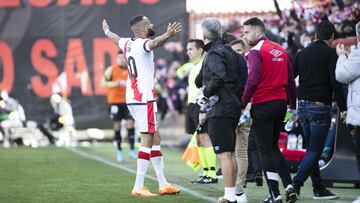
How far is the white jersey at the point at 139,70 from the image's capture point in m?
13.2

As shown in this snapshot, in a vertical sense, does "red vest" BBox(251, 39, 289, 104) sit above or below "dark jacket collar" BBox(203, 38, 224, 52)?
below

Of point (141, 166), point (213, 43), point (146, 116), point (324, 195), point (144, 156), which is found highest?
point (213, 43)

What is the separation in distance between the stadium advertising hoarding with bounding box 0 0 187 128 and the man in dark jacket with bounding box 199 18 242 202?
1495 centimetres

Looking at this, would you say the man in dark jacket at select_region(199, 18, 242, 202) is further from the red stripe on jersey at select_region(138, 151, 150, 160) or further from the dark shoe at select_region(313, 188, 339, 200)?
the red stripe on jersey at select_region(138, 151, 150, 160)

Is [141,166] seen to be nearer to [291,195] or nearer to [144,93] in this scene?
[144,93]

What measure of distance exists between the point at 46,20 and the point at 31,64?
121 centimetres

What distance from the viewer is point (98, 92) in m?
26.7

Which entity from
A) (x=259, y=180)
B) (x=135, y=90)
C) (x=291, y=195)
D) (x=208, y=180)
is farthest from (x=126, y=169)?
(x=291, y=195)

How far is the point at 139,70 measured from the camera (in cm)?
1325

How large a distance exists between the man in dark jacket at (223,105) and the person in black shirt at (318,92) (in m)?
1.52

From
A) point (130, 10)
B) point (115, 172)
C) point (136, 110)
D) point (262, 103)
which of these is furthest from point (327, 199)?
point (130, 10)

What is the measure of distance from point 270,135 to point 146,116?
2.18 m

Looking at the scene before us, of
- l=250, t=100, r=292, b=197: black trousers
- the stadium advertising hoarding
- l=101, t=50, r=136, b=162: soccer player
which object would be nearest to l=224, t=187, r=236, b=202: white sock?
l=250, t=100, r=292, b=197: black trousers

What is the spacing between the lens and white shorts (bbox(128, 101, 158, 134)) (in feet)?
43.0
